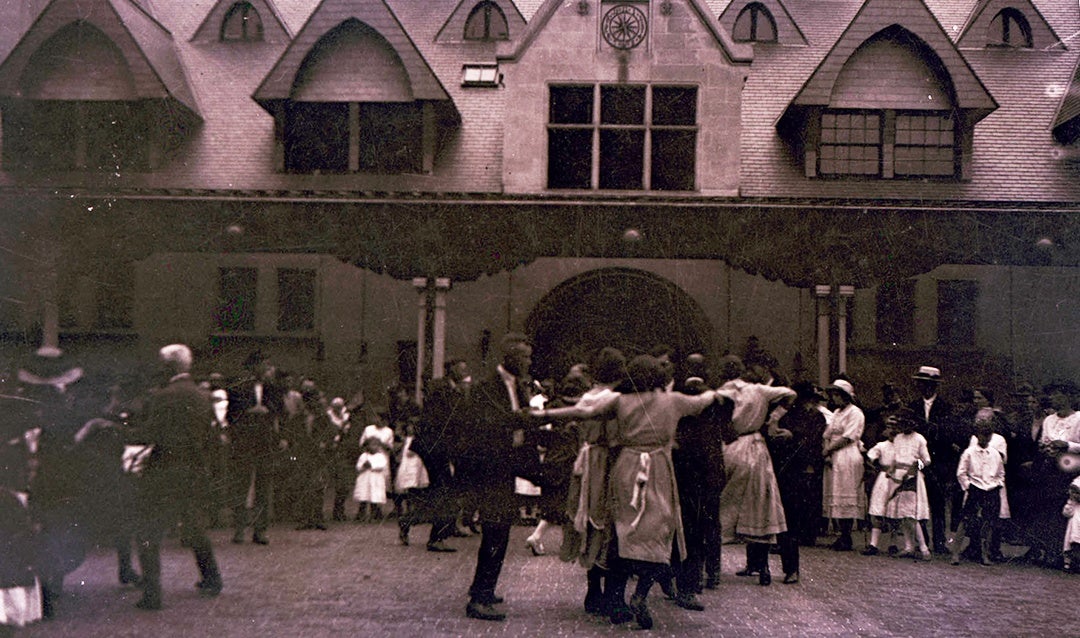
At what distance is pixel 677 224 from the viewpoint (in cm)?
1359

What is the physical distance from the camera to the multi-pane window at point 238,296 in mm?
14828

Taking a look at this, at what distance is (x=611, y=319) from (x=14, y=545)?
1169 centimetres

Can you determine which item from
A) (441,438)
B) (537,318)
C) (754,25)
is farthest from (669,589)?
(754,25)

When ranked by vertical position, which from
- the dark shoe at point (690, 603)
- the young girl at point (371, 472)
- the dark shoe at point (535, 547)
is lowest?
the dark shoe at point (535, 547)

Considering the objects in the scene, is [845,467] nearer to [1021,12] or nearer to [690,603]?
[690,603]

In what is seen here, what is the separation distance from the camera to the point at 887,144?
16.1 metres

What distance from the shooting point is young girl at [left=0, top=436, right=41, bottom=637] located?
6.22 meters

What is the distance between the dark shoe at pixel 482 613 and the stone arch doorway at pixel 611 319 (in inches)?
359

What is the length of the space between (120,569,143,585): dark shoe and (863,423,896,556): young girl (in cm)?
750

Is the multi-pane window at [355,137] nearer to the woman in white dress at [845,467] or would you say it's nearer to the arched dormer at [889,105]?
the arched dormer at [889,105]

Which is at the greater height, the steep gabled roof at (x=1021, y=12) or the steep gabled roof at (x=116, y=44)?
the steep gabled roof at (x=1021, y=12)

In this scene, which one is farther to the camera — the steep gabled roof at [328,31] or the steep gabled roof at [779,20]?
the steep gabled roof at [779,20]

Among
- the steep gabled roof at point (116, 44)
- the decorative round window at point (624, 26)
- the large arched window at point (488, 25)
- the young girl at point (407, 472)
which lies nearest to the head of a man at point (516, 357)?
the young girl at point (407, 472)

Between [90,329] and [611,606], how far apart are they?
1012cm
